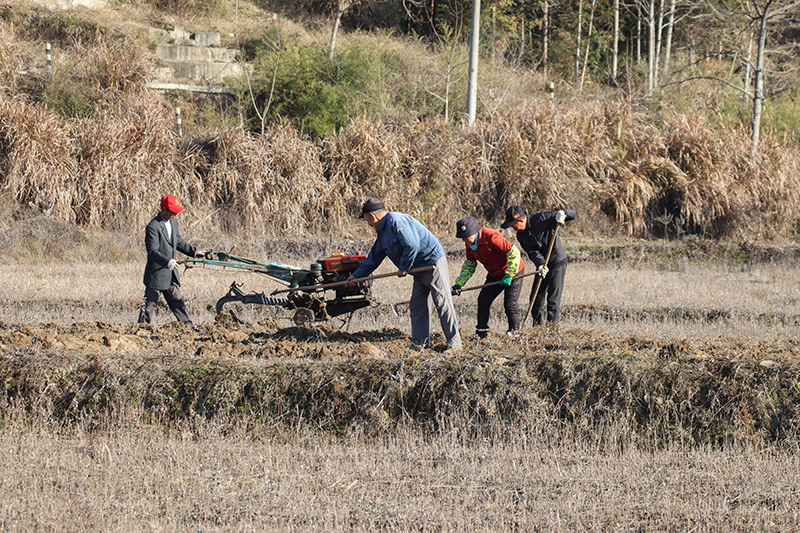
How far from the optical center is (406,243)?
23.1ft

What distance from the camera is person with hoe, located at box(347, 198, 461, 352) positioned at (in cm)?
709

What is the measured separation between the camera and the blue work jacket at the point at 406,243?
7.06m

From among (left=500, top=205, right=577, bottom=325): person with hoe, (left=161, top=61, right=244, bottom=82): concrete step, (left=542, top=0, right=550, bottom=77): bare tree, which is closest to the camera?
(left=500, top=205, right=577, bottom=325): person with hoe

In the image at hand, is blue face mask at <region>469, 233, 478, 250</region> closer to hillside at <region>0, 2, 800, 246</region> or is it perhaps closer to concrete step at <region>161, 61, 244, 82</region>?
hillside at <region>0, 2, 800, 246</region>

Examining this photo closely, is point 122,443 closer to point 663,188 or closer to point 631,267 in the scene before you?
point 631,267

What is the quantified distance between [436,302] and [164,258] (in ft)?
11.3

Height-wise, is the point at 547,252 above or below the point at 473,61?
below

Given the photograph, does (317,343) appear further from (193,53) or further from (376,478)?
(193,53)

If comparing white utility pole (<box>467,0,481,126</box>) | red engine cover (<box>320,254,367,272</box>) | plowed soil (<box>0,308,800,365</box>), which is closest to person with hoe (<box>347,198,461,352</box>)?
plowed soil (<box>0,308,800,365</box>)

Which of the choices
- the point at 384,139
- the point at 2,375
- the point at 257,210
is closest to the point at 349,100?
the point at 384,139

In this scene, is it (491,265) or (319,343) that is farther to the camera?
(491,265)

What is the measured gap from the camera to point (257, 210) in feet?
55.6

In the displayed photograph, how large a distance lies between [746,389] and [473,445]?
2.03 metres

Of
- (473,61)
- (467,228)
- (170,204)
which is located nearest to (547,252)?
(467,228)
